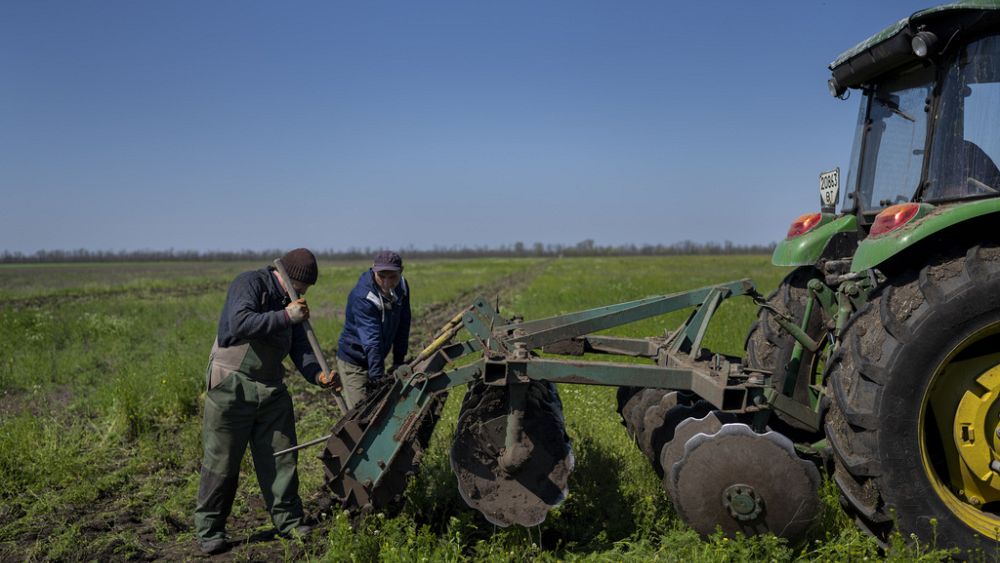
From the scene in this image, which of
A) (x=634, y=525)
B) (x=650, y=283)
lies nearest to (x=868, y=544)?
(x=634, y=525)

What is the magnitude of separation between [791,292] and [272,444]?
4.03m

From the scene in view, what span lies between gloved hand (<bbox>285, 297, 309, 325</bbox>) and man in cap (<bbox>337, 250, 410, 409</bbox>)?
93cm

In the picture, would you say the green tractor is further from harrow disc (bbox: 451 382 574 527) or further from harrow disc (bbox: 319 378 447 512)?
harrow disc (bbox: 319 378 447 512)

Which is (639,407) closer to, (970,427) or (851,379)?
(851,379)

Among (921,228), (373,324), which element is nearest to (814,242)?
(921,228)

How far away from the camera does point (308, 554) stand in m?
4.30

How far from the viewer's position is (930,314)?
334 centimetres

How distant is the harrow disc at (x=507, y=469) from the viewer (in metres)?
4.08

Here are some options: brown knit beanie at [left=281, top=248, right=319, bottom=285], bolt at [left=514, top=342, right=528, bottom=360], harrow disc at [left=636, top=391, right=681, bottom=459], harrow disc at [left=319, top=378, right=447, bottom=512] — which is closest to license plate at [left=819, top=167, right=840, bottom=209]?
harrow disc at [left=636, top=391, right=681, bottom=459]

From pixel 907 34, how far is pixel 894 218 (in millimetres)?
1139

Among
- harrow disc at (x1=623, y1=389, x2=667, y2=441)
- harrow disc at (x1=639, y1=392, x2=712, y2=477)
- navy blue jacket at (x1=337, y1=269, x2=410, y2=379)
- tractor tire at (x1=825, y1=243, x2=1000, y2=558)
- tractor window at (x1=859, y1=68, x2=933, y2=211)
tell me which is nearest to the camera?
tractor tire at (x1=825, y1=243, x2=1000, y2=558)

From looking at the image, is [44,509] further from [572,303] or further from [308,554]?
[572,303]

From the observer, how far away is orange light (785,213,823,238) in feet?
17.0

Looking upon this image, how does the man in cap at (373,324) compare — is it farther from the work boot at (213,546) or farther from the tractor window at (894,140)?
the tractor window at (894,140)
